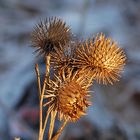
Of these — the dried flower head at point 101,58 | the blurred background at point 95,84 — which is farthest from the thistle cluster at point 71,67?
the blurred background at point 95,84

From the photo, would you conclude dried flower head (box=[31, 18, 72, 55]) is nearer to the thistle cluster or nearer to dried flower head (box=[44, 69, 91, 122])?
the thistle cluster

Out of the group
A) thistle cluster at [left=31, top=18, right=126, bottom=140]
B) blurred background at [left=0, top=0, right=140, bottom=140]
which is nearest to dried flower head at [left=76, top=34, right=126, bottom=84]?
thistle cluster at [left=31, top=18, right=126, bottom=140]

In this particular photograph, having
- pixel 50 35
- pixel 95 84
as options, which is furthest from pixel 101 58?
pixel 95 84

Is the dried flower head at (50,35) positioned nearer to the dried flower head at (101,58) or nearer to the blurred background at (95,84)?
the dried flower head at (101,58)

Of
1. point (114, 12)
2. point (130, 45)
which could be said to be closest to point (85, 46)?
point (130, 45)

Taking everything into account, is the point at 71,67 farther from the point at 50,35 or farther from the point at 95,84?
the point at 95,84

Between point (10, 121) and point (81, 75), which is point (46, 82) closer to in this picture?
point (81, 75)
